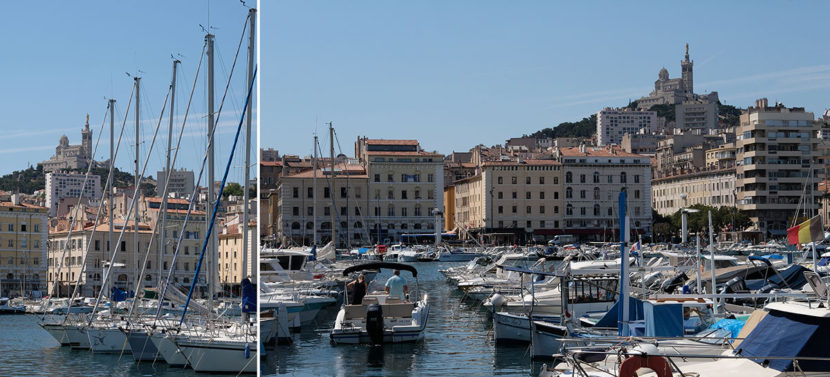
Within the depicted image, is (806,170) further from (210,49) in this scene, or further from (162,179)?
(210,49)

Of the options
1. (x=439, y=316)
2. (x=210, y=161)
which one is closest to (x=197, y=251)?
(x=210, y=161)

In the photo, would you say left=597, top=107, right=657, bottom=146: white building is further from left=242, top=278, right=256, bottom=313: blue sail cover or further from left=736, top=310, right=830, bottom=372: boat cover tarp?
left=242, top=278, right=256, bottom=313: blue sail cover

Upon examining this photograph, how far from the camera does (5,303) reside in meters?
32.4

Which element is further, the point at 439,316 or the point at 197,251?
the point at 439,316

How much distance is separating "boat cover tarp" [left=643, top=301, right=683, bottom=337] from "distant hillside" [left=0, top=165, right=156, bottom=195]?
5484 mm

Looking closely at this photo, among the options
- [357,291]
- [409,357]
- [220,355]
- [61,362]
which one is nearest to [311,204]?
[61,362]

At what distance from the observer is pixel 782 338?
18.8 feet

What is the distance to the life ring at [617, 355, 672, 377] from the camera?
5.34 metres

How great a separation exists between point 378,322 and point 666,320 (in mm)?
4599

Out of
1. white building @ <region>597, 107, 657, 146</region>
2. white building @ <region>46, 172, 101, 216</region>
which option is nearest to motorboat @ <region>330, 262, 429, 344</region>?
white building @ <region>46, 172, 101, 216</region>

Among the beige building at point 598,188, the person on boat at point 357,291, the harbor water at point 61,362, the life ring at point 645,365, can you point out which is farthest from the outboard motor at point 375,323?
the beige building at point 598,188

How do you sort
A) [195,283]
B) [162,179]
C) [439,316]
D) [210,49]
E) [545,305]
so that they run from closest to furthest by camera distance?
1. [210,49]
2. [195,283]
3. [162,179]
4. [545,305]
5. [439,316]

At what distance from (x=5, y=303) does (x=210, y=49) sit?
99.8ft

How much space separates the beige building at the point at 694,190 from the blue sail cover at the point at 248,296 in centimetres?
5347
